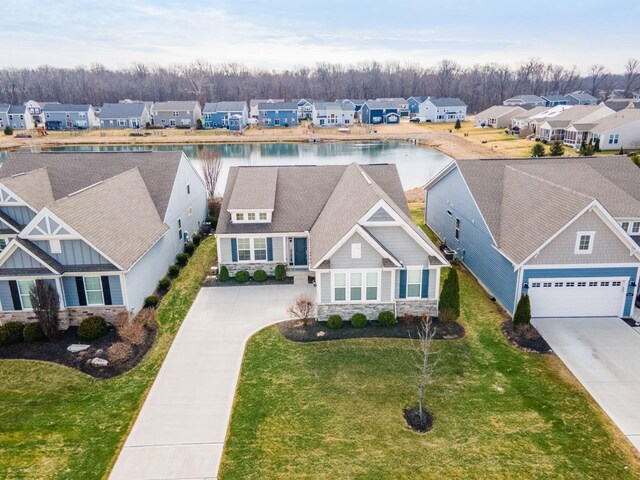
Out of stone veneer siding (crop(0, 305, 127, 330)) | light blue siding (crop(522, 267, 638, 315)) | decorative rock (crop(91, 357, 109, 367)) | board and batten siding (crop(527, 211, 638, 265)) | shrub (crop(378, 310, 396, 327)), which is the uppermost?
board and batten siding (crop(527, 211, 638, 265))

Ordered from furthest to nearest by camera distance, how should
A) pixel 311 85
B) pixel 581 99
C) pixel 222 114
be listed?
pixel 311 85, pixel 581 99, pixel 222 114

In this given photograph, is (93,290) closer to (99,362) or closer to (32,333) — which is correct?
(32,333)

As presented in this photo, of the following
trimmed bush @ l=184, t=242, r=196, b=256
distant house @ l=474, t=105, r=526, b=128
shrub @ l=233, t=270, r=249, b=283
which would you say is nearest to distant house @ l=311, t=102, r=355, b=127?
distant house @ l=474, t=105, r=526, b=128

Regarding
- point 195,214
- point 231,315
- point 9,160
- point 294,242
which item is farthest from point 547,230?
point 9,160

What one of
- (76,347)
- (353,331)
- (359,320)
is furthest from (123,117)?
(353,331)

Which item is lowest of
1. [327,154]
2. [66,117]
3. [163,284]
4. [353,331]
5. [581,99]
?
[353,331]

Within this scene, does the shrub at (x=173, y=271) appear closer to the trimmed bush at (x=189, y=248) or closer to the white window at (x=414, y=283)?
the trimmed bush at (x=189, y=248)

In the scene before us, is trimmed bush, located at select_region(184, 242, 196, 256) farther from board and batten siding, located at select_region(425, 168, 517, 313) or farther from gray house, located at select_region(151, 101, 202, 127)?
gray house, located at select_region(151, 101, 202, 127)
